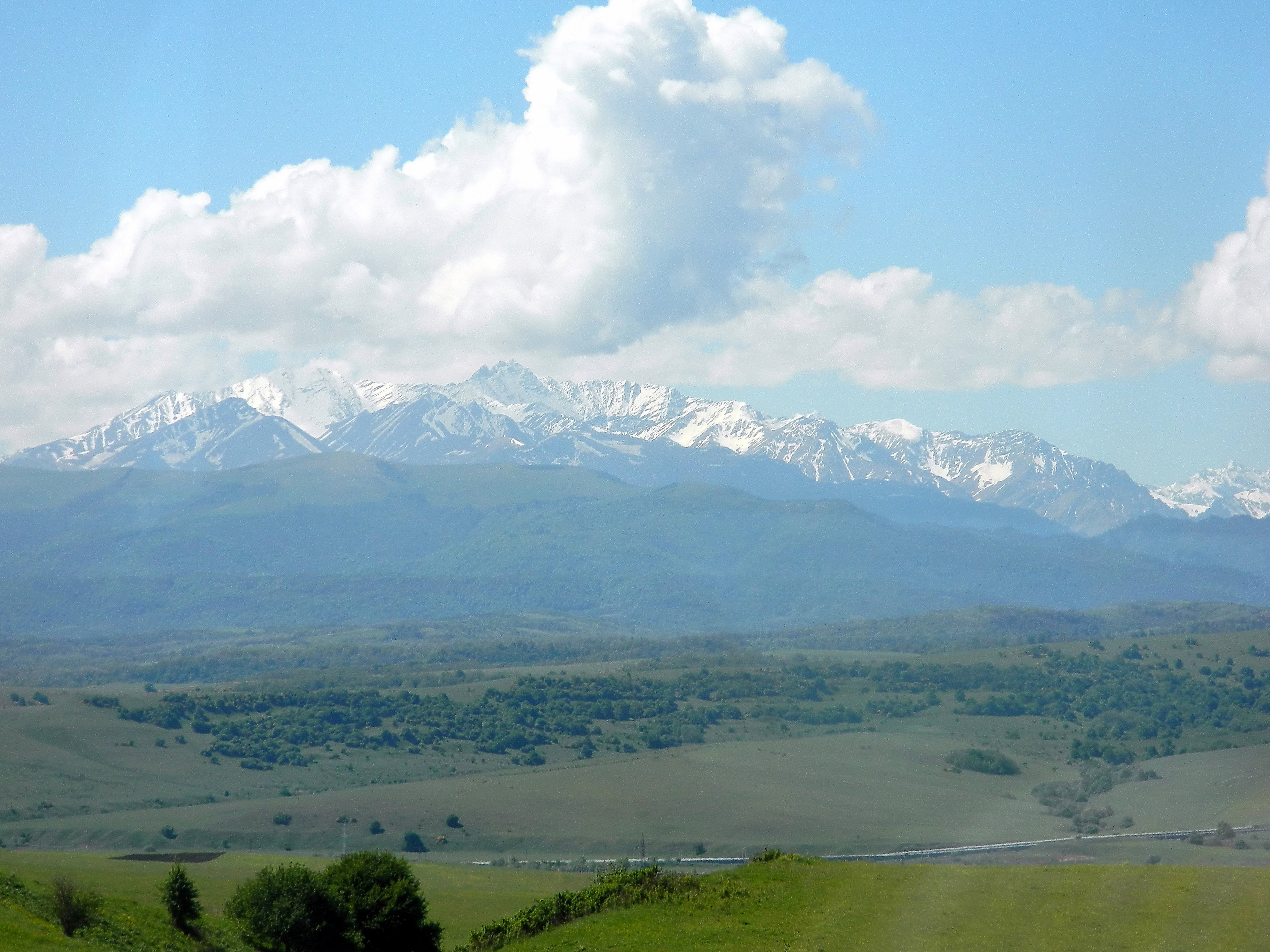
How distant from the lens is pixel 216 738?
359ft

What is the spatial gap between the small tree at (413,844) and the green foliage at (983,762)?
44330mm

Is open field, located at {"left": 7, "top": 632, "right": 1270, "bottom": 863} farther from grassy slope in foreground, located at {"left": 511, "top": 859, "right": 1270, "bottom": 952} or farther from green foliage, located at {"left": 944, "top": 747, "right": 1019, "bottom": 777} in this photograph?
grassy slope in foreground, located at {"left": 511, "top": 859, "right": 1270, "bottom": 952}

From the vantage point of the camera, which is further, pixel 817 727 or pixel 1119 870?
pixel 817 727

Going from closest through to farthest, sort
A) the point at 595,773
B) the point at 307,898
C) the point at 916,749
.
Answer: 1. the point at 307,898
2. the point at 595,773
3. the point at 916,749

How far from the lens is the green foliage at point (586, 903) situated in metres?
33.8

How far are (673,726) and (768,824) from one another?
44658mm

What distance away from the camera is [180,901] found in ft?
112

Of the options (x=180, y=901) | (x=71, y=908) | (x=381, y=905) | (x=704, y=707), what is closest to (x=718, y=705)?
(x=704, y=707)

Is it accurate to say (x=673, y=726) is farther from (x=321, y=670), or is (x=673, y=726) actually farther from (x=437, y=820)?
(x=321, y=670)

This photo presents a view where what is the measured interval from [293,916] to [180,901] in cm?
330

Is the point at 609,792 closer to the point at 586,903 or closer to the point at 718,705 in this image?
the point at 718,705

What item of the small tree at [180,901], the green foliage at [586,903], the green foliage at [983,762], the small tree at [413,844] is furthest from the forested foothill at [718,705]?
the green foliage at [586,903]

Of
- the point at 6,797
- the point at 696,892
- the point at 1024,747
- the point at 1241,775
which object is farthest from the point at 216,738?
the point at 696,892

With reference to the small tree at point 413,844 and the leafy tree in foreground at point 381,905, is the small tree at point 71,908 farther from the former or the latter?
the small tree at point 413,844
